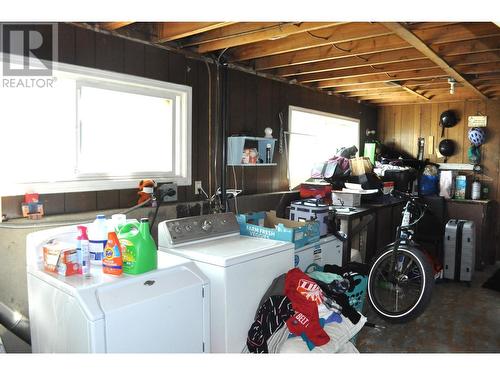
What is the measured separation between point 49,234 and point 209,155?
67.6 inches

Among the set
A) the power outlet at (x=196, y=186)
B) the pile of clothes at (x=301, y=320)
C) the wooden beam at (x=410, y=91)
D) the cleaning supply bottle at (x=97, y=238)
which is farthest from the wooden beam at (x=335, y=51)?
the cleaning supply bottle at (x=97, y=238)

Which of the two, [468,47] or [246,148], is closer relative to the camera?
[468,47]

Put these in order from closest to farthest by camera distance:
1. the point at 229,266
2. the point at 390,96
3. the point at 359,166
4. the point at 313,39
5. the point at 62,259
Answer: the point at 62,259 < the point at 229,266 < the point at 313,39 < the point at 359,166 < the point at 390,96

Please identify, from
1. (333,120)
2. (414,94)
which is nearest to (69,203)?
(333,120)

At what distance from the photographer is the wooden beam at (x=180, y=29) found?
8.47 ft

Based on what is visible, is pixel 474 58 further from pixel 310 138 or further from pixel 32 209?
pixel 32 209

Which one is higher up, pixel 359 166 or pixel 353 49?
pixel 353 49

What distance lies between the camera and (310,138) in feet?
15.9

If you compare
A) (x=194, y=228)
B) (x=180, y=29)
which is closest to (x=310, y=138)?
(x=180, y=29)

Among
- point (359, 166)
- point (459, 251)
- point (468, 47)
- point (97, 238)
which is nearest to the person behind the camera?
point (97, 238)

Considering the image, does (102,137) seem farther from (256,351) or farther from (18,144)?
(256,351)

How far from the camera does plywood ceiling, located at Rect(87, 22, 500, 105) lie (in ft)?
8.87

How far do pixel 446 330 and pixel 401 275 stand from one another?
54 centimetres

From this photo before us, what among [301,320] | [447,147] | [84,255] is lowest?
[301,320]
